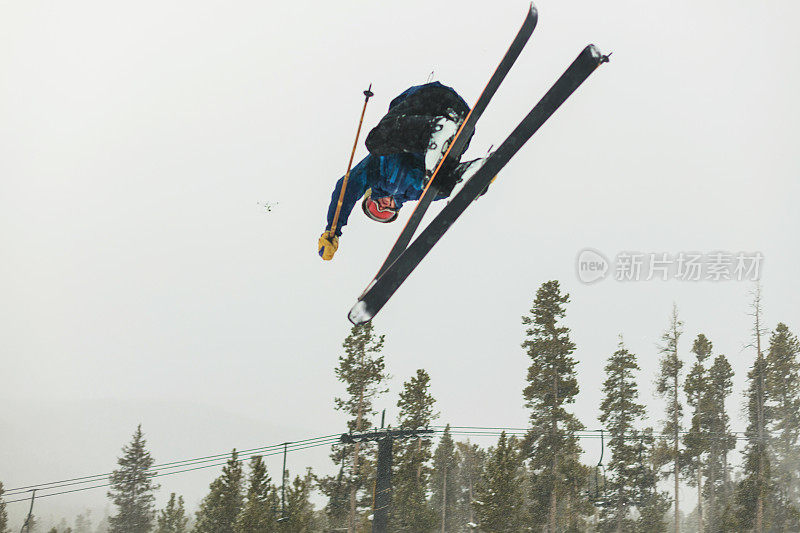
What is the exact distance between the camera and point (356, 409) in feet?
93.7

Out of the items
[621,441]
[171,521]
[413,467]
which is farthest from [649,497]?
[171,521]

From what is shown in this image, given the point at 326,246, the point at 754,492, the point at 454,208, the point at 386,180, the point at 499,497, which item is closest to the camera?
the point at 454,208

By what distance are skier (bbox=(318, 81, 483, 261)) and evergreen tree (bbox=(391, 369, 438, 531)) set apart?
80.0 feet

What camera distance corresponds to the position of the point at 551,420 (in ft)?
90.1

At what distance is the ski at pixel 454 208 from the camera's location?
4.41m

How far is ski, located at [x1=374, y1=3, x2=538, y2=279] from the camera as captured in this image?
4.62 meters

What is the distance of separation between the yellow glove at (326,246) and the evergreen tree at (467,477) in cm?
4619

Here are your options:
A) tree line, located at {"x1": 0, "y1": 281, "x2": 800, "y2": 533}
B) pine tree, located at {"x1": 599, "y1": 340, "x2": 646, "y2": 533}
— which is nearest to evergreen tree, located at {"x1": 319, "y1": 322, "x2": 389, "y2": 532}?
tree line, located at {"x1": 0, "y1": 281, "x2": 800, "y2": 533}

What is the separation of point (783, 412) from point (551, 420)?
23997 millimetres

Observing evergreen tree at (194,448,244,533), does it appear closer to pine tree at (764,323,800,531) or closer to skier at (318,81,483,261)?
skier at (318,81,483,261)

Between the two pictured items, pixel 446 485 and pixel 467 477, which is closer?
pixel 446 485

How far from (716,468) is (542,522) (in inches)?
886

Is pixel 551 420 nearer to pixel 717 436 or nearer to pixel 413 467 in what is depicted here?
pixel 413 467

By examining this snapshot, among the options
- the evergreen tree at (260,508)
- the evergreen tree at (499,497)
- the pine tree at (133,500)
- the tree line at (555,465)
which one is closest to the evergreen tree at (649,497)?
the tree line at (555,465)
